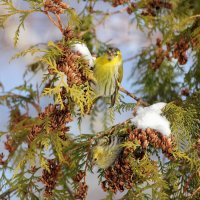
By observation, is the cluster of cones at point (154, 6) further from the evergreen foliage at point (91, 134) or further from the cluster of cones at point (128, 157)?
the cluster of cones at point (128, 157)

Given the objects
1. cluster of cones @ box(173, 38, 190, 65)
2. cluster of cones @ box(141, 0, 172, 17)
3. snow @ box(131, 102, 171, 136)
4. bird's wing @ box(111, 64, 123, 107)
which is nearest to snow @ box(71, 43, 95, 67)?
bird's wing @ box(111, 64, 123, 107)

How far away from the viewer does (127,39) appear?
11.5 ft

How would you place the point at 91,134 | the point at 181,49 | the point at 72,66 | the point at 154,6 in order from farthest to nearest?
1. the point at 154,6
2. the point at 181,49
3. the point at 91,134
4. the point at 72,66

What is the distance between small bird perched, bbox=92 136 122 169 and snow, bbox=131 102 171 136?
0.10 meters

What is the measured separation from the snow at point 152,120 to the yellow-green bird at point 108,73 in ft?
0.37

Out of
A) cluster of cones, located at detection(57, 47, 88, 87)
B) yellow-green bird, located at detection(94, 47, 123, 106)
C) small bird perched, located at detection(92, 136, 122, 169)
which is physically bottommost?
small bird perched, located at detection(92, 136, 122, 169)

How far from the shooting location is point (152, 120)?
1.36 metres

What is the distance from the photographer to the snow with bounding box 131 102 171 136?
1329 millimetres

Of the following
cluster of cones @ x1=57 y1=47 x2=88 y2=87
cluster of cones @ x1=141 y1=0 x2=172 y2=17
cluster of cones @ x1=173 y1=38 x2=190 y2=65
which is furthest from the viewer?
cluster of cones @ x1=141 y1=0 x2=172 y2=17

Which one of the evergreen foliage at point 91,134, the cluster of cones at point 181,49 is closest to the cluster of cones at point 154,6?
the evergreen foliage at point 91,134

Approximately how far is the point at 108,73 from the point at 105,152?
0.88 feet

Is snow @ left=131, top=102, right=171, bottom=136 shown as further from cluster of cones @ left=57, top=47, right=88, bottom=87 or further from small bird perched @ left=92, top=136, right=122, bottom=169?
cluster of cones @ left=57, top=47, right=88, bottom=87

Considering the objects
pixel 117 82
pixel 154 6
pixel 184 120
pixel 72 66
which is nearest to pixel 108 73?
pixel 117 82

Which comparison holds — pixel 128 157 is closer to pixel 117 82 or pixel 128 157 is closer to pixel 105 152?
pixel 105 152
